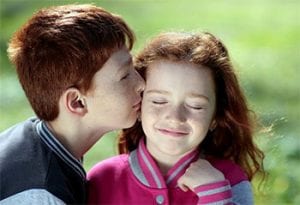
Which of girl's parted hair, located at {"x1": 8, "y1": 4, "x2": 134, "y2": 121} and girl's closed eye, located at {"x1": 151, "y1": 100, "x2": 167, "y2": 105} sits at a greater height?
girl's parted hair, located at {"x1": 8, "y1": 4, "x2": 134, "y2": 121}

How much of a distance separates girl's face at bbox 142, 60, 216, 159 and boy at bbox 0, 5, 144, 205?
6 centimetres

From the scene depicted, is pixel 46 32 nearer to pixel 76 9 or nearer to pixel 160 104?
pixel 76 9

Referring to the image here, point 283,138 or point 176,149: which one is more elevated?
point 176,149

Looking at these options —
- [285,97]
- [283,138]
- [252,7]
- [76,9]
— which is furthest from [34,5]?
[76,9]

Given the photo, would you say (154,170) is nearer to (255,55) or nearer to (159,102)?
(159,102)

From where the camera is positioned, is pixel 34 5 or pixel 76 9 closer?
pixel 76 9

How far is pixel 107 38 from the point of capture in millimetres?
2854

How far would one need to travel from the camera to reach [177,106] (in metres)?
2.81

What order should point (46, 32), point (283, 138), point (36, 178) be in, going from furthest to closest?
point (283, 138) < point (46, 32) < point (36, 178)

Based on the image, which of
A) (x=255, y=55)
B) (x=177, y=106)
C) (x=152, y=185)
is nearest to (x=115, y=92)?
(x=177, y=106)

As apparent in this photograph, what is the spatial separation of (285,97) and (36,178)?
3.20 meters

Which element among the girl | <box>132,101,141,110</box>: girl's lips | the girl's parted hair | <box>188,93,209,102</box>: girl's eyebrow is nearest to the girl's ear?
the girl

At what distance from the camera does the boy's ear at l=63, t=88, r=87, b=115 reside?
284cm

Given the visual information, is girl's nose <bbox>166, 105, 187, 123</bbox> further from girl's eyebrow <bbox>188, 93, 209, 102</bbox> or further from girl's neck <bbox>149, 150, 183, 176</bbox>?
girl's neck <bbox>149, 150, 183, 176</bbox>
